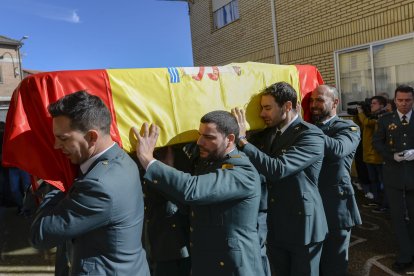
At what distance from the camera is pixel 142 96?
86.6 inches

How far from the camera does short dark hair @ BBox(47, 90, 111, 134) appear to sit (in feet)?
5.17

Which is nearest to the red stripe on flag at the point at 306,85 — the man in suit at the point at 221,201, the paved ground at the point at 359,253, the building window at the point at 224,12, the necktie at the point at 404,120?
the man in suit at the point at 221,201

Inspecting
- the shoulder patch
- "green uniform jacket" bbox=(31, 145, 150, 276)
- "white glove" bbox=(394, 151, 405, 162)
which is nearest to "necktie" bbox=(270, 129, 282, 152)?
the shoulder patch

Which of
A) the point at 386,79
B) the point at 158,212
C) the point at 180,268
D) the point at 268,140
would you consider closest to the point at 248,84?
the point at 268,140

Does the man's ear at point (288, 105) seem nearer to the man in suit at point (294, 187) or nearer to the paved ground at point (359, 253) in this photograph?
the man in suit at point (294, 187)

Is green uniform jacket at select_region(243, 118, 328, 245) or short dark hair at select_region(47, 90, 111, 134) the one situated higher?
short dark hair at select_region(47, 90, 111, 134)

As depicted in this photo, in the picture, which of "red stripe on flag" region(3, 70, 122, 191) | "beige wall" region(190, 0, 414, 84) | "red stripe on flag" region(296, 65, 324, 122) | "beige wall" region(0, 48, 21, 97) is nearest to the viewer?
"red stripe on flag" region(3, 70, 122, 191)

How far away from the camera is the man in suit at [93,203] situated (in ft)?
4.93

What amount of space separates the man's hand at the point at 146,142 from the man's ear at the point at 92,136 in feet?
1.07

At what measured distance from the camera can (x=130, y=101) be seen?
7.05 feet

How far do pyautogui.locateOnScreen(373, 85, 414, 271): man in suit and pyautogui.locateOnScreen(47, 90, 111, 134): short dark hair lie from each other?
125 inches

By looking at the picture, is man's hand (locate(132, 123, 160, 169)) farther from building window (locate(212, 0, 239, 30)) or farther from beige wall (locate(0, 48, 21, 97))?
beige wall (locate(0, 48, 21, 97))

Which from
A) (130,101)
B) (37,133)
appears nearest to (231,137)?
(130,101)

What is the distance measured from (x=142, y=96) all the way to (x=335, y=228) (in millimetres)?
1880
